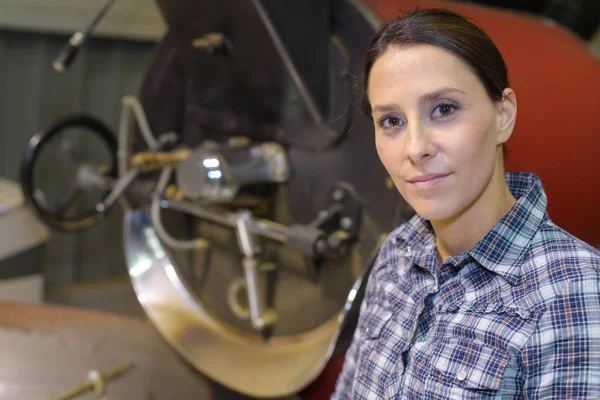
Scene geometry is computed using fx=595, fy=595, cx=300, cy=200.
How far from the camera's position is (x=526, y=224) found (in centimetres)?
52

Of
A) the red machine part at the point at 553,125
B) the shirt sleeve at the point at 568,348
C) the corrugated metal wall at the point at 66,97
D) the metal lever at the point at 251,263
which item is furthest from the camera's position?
the corrugated metal wall at the point at 66,97

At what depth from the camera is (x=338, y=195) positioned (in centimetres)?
96

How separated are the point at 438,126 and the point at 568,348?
7.8 inches

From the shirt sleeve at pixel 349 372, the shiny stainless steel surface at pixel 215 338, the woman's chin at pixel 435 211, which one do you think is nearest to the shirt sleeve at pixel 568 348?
the woman's chin at pixel 435 211

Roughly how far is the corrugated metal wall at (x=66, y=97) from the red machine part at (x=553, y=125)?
1409 millimetres

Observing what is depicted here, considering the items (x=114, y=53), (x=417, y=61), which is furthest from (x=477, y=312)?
(x=114, y=53)

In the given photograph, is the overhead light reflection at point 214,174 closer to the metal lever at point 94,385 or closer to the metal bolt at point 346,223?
the metal bolt at point 346,223

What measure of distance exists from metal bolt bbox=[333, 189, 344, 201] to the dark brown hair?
1.43ft

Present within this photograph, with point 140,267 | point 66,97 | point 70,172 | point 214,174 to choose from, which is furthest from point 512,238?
point 66,97

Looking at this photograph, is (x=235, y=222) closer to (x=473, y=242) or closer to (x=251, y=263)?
(x=251, y=263)

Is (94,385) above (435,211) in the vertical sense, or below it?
below

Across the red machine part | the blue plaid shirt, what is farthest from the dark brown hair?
the red machine part

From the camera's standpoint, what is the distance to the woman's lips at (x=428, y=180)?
498mm

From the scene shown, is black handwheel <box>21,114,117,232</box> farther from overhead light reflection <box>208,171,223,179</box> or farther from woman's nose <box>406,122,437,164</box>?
woman's nose <box>406,122,437,164</box>
